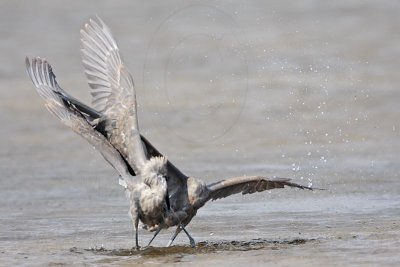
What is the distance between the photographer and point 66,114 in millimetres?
10211

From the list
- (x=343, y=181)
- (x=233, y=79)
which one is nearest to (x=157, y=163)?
(x=343, y=181)

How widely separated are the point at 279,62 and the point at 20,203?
6.78m

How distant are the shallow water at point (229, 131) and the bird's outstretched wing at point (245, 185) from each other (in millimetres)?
406

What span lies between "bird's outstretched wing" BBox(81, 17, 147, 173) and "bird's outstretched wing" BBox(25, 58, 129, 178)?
0.12 metres

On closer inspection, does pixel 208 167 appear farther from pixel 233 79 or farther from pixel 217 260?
pixel 217 260

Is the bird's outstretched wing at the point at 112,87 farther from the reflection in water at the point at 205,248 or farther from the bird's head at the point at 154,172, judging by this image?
the reflection in water at the point at 205,248

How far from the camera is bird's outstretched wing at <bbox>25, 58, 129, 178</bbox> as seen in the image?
9.90 m

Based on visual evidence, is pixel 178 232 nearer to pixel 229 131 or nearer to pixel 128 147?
pixel 128 147

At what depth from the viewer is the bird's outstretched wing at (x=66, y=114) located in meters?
9.90

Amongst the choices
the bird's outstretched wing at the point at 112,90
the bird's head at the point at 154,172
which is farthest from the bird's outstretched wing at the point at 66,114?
the bird's head at the point at 154,172

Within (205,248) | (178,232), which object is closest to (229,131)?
(178,232)

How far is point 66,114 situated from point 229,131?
5.66m

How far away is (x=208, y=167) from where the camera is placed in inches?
550

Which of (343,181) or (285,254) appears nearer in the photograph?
(285,254)
